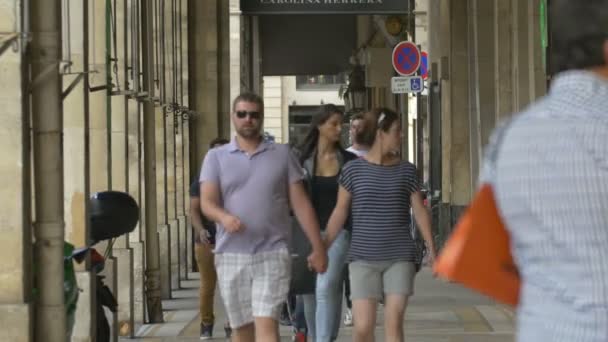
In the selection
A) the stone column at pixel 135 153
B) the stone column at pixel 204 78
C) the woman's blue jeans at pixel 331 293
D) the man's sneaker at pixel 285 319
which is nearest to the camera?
the woman's blue jeans at pixel 331 293

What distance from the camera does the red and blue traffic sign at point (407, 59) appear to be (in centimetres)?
2536

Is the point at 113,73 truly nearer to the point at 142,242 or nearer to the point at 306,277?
the point at 142,242


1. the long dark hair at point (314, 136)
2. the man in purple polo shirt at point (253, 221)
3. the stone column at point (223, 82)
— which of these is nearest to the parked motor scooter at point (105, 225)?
the long dark hair at point (314, 136)

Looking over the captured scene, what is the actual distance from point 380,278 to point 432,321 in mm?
6612

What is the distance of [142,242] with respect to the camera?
1677 cm

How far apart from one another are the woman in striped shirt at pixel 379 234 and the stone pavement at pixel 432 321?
14.2ft

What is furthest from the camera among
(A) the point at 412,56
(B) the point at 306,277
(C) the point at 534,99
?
(A) the point at 412,56

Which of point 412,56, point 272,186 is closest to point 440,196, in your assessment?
point 412,56

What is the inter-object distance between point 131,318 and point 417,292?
20.1 ft

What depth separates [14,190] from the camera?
33.0 ft

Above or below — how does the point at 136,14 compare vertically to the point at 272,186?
above

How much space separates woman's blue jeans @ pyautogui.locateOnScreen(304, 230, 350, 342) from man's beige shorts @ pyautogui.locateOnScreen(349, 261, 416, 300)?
3.49 feet

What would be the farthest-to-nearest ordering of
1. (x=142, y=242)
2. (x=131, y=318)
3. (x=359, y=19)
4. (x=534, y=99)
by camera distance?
(x=359, y=19), (x=534, y=99), (x=142, y=242), (x=131, y=318)

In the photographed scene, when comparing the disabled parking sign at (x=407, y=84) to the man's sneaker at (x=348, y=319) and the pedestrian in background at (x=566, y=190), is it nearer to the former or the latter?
the man's sneaker at (x=348, y=319)
